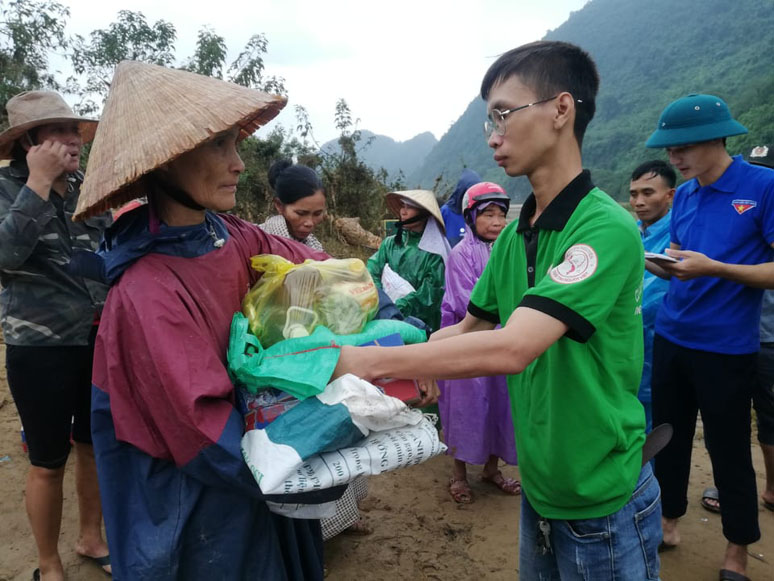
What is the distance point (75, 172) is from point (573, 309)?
258 cm

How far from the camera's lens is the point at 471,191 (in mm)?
3904

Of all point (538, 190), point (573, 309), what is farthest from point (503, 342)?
point (538, 190)

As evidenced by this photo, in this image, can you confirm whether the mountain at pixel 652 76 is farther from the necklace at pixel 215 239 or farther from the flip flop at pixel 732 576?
the necklace at pixel 215 239

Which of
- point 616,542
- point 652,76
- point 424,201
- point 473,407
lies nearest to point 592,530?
point 616,542

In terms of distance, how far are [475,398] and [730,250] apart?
1840 millimetres

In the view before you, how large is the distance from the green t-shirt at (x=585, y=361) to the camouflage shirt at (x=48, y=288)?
214 cm

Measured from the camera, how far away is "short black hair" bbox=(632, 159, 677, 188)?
3.64m

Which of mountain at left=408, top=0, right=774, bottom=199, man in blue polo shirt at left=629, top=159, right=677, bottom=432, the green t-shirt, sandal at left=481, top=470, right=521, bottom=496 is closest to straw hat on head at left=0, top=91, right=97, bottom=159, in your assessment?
the green t-shirt

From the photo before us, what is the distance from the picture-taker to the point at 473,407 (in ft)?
11.9

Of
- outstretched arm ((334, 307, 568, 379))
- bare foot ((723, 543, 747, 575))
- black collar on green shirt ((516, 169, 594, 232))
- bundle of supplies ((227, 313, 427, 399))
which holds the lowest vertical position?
bare foot ((723, 543, 747, 575))

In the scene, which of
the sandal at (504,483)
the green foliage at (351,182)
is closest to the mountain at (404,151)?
the green foliage at (351,182)

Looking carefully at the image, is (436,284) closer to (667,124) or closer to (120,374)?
(667,124)

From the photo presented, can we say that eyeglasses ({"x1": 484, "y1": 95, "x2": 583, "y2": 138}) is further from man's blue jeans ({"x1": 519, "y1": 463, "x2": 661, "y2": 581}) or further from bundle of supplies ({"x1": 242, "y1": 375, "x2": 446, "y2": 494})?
man's blue jeans ({"x1": 519, "y1": 463, "x2": 661, "y2": 581})

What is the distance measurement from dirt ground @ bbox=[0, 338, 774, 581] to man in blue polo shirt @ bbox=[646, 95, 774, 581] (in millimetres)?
458
